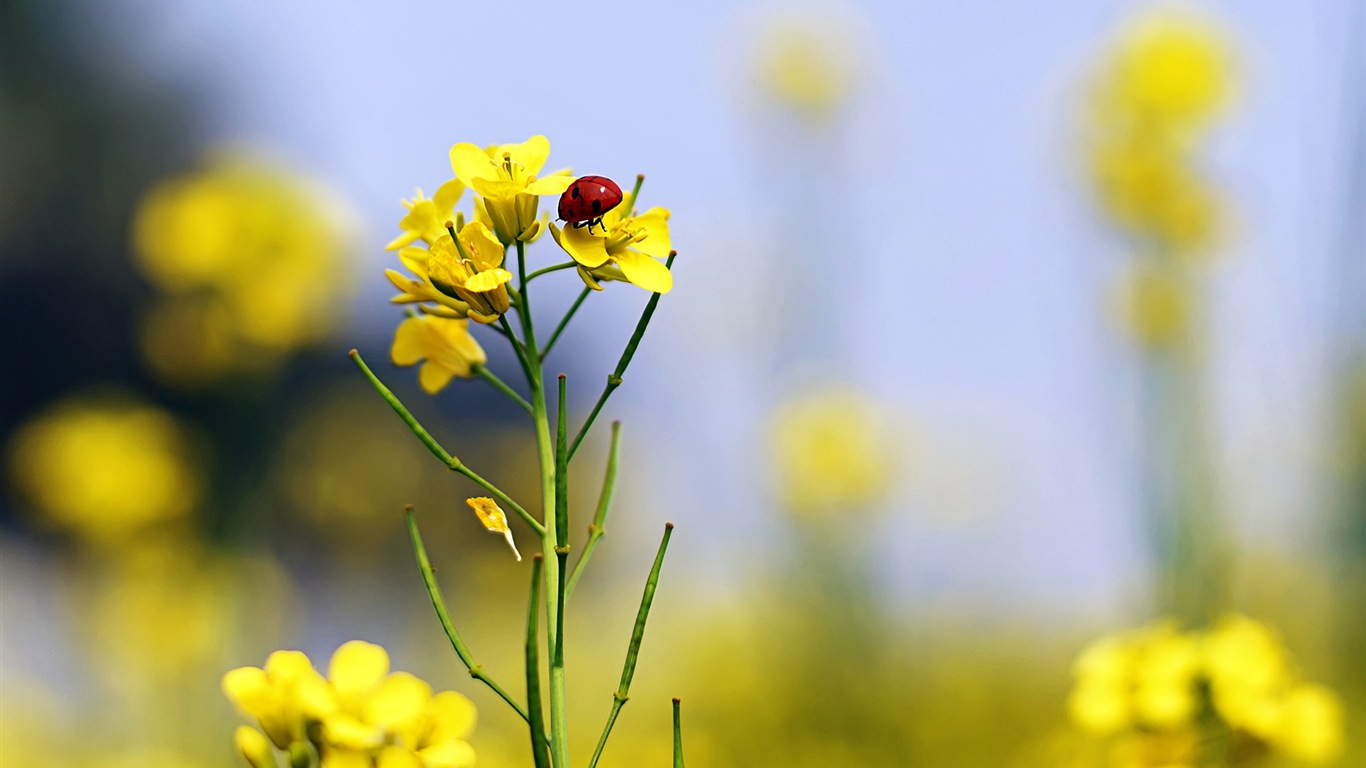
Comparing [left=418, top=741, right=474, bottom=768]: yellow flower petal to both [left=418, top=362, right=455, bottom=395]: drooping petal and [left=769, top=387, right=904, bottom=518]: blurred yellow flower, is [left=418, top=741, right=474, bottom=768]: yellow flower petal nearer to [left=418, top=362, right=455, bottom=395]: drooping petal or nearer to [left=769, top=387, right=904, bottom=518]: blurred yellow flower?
[left=418, top=362, right=455, bottom=395]: drooping petal

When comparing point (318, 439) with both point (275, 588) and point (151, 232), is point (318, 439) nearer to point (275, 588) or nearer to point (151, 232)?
point (275, 588)

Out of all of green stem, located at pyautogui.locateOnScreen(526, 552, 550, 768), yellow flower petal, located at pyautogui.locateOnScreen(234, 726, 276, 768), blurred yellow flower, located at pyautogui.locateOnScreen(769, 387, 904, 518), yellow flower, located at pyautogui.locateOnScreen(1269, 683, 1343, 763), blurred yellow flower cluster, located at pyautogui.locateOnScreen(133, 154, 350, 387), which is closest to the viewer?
green stem, located at pyautogui.locateOnScreen(526, 552, 550, 768)

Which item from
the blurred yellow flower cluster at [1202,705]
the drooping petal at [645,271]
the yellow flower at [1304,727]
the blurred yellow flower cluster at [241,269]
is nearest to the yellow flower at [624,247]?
the drooping petal at [645,271]

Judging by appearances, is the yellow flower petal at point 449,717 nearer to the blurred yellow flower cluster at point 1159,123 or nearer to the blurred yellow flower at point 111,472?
the blurred yellow flower cluster at point 1159,123

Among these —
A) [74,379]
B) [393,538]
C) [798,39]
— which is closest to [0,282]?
[74,379]

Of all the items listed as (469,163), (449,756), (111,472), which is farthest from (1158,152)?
(111,472)

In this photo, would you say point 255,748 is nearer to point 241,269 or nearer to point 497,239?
point 497,239

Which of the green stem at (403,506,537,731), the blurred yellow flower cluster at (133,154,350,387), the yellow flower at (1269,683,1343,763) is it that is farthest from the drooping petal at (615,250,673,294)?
the blurred yellow flower cluster at (133,154,350,387)
